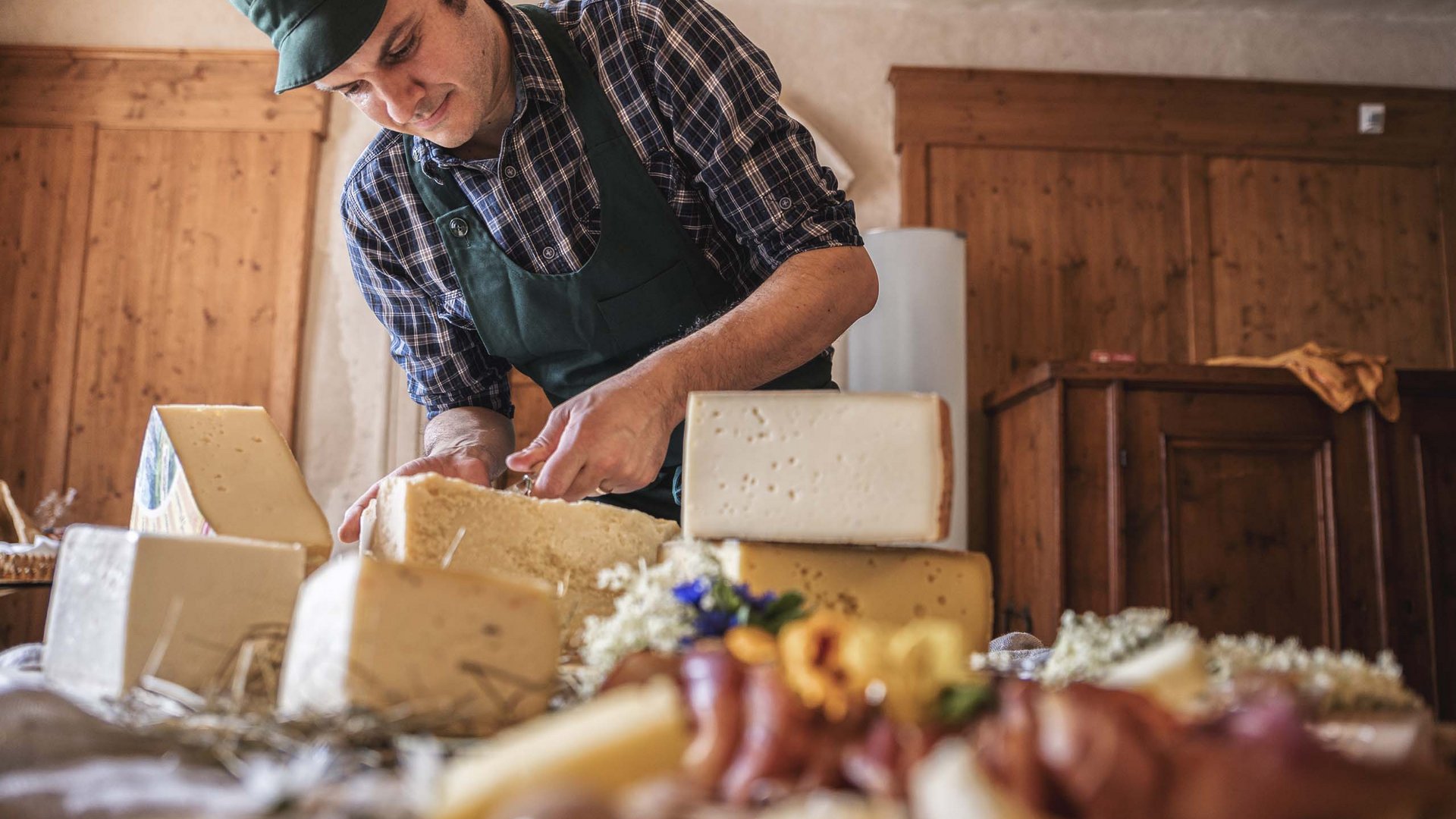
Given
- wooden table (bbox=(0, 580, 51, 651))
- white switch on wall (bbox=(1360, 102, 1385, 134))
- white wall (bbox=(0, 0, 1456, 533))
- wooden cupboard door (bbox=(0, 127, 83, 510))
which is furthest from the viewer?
white switch on wall (bbox=(1360, 102, 1385, 134))

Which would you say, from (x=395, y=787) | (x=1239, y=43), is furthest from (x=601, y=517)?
(x=1239, y=43)

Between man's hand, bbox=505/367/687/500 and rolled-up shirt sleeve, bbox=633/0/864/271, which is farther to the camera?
rolled-up shirt sleeve, bbox=633/0/864/271

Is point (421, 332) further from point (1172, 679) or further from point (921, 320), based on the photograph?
point (921, 320)

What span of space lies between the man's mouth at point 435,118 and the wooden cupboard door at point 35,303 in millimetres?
3772

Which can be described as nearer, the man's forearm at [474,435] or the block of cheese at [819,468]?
the block of cheese at [819,468]

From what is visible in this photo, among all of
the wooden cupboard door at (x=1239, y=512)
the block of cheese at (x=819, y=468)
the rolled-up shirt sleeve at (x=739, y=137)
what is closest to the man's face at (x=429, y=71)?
the rolled-up shirt sleeve at (x=739, y=137)

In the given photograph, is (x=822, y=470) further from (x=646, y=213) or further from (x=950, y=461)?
(x=646, y=213)

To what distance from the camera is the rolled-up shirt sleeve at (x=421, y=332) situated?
76.7 inches

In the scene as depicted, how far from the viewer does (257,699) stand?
827mm

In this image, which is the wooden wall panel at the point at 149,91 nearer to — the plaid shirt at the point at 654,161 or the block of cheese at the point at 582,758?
the plaid shirt at the point at 654,161

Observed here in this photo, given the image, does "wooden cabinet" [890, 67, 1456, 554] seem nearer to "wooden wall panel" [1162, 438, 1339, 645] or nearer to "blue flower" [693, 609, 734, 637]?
"wooden wall panel" [1162, 438, 1339, 645]

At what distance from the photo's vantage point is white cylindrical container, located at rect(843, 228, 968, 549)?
4.05 metres

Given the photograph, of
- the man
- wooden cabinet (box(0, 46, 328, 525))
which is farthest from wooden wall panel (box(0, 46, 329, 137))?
the man

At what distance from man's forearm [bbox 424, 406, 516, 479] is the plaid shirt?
0.26 metres
